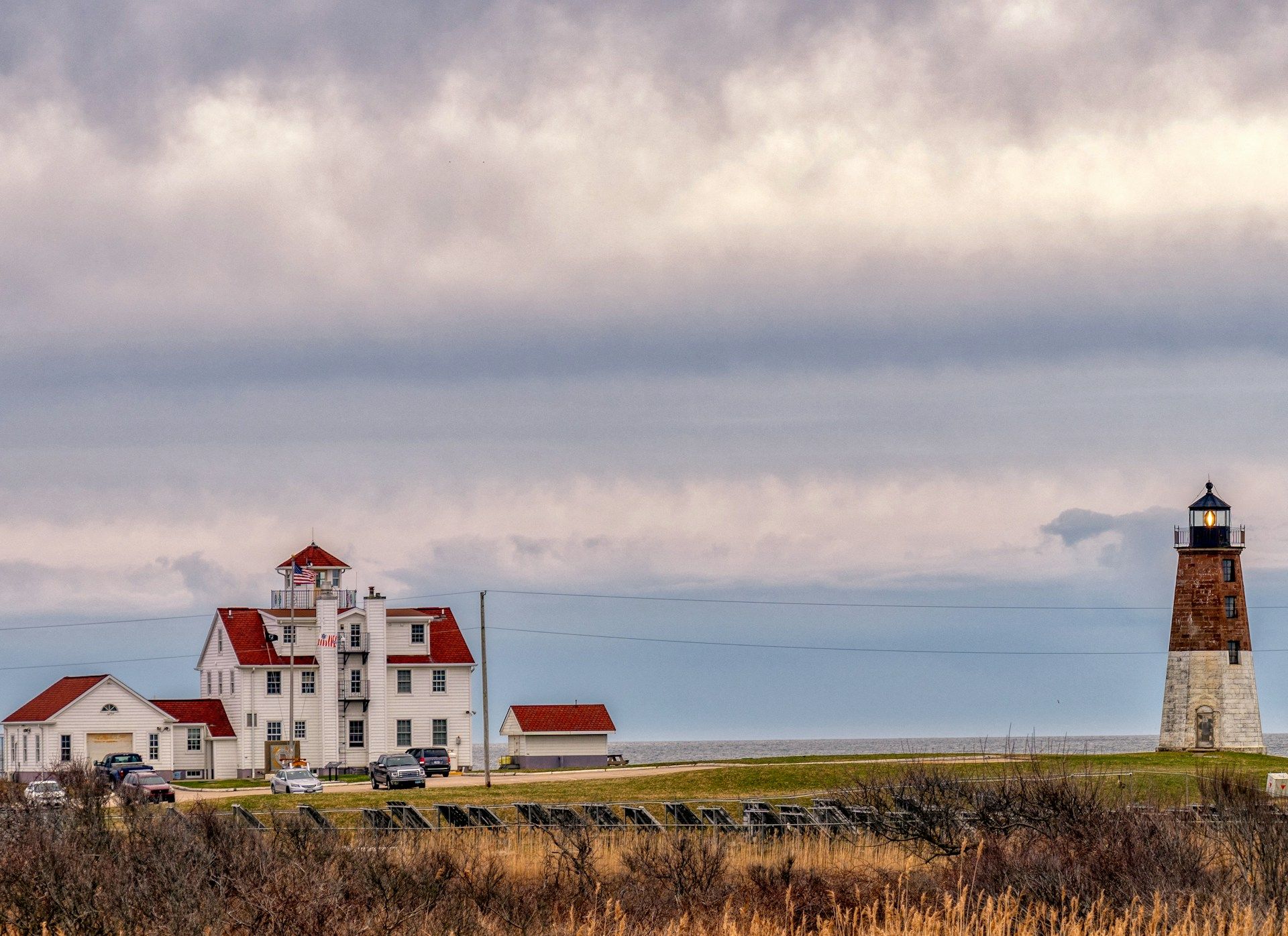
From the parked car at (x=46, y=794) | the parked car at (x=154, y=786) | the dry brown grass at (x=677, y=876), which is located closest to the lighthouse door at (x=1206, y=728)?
the dry brown grass at (x=677, y=876)

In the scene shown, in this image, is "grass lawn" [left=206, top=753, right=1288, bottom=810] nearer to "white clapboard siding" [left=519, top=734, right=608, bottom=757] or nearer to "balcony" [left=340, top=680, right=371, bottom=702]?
"balcony" [left=340, top=680, right=371, bottom=702]

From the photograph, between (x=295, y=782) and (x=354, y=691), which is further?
(x=354, y=691)

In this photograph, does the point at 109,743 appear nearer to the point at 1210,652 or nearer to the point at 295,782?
the point at 295,782

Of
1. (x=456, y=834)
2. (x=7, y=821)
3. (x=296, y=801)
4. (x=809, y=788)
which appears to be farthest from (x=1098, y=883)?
(x=296, y=801)

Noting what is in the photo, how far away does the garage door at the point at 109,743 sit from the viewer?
7662 centimetres

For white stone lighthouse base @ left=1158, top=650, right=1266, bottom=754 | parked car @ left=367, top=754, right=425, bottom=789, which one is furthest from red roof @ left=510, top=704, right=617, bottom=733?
white stone lighthouse base @ left=1158, top=650, right=1266, bottom=754

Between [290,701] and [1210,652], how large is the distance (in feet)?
138

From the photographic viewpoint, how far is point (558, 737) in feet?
275

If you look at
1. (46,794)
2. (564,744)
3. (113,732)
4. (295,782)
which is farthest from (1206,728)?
(113,732)

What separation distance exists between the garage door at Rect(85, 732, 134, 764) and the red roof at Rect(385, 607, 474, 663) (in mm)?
13170

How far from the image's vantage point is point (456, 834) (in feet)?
111

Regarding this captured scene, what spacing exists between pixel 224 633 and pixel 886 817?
5537 centimetres

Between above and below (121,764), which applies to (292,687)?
above

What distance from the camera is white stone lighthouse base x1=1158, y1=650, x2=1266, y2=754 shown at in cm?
6225
